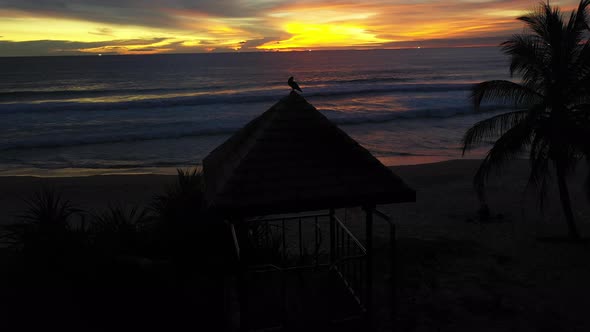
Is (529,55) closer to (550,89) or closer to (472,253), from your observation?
(550,89)

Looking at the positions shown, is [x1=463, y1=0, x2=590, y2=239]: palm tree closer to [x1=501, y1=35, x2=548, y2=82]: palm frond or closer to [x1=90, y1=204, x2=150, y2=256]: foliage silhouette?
[x1=501, y1=35, x2=548, y2=82]: palm frond

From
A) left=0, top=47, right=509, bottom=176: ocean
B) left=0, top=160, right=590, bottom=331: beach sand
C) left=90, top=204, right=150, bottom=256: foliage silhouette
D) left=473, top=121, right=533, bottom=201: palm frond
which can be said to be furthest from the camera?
left=0, top=47, right=509, bottom=176: ocean

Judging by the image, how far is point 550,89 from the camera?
9258 mm

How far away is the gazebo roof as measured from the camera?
4668 mm

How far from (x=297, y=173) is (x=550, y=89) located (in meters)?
6.96

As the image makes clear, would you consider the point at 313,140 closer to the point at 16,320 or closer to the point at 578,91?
the point at 16,320

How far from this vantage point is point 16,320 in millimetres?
6016

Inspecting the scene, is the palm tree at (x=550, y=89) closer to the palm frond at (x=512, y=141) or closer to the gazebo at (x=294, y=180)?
the palm frond at (x=512, y=141)

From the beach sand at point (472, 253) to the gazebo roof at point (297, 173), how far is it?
2.98 meters

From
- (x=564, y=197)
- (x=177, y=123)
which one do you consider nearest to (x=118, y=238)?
(x=564, y=197)

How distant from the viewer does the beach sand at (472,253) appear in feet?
23.6

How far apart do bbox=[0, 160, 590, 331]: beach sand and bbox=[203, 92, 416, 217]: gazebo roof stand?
9.76 feet

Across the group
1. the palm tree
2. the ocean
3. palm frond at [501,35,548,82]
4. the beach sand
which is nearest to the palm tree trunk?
the palm tree

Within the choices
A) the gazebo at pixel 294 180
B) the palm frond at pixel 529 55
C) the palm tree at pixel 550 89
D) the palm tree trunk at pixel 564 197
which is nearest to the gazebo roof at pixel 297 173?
the gazebo at pixel 294 180
